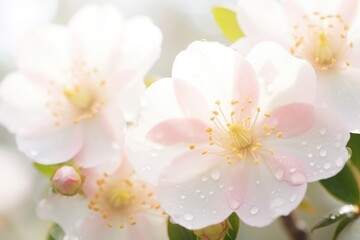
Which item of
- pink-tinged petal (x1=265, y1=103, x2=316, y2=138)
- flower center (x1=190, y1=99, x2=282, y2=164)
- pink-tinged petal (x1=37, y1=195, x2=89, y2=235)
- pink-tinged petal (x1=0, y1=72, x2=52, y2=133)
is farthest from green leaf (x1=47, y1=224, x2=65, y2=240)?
pink-tinged petal (x1=265, y1=103, x2=316, y2=138)

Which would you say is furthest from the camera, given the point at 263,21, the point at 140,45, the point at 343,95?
the point at 140,45

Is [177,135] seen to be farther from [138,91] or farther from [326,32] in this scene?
[326,32]

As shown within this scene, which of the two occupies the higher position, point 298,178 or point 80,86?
point 298,178

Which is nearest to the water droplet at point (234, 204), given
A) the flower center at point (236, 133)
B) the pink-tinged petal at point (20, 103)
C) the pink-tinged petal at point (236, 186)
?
the pink-tinged petal at point (236, 186)

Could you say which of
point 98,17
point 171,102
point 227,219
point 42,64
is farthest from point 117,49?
point 227,219

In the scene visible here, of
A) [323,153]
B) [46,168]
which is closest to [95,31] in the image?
[46,168]

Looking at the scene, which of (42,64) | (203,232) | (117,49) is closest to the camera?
(203,232)

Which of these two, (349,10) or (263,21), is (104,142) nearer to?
(263,21)
